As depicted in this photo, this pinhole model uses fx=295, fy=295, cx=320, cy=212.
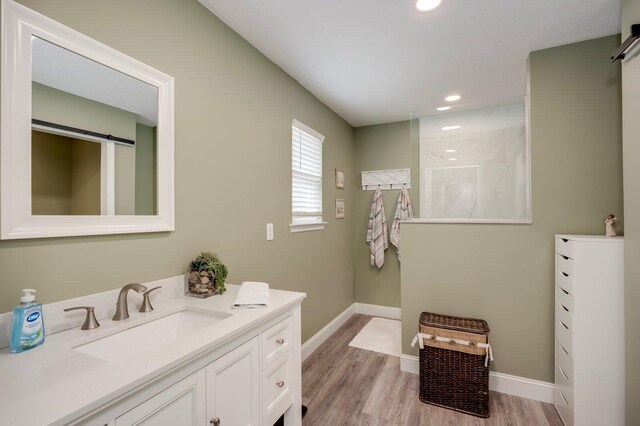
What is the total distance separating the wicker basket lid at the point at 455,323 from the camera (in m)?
2.07

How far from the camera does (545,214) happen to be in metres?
2.15

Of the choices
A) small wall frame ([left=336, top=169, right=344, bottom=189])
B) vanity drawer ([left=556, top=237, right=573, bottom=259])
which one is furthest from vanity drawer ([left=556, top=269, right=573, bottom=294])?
small wall frame ([left=336, top=169, right=344, bottom=189])

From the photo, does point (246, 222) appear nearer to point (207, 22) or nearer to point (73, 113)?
point (73, 113)

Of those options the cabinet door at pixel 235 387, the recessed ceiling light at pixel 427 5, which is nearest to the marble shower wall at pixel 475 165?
the recessed ceiling light at pixel 427 5

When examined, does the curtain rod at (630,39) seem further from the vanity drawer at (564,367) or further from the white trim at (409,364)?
the white trim at (409,364)

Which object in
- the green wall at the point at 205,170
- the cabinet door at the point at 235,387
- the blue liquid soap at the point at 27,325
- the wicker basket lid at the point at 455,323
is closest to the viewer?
the blue liquid soap at the point at 27,325

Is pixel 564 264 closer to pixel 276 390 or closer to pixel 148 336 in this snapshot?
pixel 276 390

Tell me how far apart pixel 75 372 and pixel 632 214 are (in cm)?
245

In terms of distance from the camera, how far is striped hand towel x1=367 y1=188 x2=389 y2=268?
3.83 meters

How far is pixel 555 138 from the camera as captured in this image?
7.04ft

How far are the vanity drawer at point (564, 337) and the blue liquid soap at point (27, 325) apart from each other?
262 centimetres

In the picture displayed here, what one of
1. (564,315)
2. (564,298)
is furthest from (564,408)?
(564,298)

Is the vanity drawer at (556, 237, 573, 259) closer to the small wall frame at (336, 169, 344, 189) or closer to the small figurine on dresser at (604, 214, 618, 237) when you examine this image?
the small figurine on dresser at (604, 214, 618, 237)

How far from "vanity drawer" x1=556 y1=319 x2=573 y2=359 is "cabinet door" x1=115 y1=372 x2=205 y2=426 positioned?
2108mm
